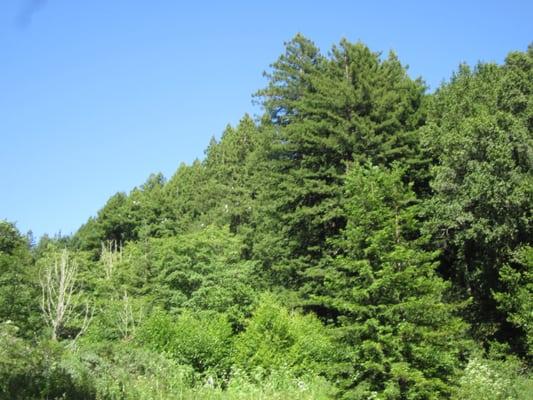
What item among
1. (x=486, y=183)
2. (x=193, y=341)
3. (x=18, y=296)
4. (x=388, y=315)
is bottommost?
(x=388, y=315)

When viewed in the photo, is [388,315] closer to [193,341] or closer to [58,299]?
[193,341]

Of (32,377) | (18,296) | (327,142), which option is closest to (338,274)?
(32,377)

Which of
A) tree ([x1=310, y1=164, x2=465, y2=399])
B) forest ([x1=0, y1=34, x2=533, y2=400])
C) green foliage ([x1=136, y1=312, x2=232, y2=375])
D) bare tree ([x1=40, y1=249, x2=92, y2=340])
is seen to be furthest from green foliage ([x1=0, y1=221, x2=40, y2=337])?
tree ([x1=310, y1=164, x2=465, y2=399])

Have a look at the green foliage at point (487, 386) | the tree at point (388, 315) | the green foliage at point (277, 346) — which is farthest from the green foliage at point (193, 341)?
the green foliage at point (487, 386)

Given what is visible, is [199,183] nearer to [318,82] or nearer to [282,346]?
[318,82]

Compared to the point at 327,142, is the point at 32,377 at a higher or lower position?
lower

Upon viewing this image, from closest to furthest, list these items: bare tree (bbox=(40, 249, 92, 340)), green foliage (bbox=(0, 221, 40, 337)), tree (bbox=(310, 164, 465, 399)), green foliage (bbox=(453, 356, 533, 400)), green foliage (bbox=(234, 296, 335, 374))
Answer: tree (bbox=(310, 164, 465, 399)) → green foliage (bbox=(453, 356, 533, 400)) → green foliage (bbox=(234, 296, 335, 374)) → bare tree (bbox=(40, 249, 92, 340)) → green foliage (bbox=(0, 221, 40, 337))

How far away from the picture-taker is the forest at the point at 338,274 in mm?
14375

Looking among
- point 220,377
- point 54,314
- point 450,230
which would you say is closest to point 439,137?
point 450,230

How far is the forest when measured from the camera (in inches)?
566

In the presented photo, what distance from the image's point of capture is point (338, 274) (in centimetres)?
1616

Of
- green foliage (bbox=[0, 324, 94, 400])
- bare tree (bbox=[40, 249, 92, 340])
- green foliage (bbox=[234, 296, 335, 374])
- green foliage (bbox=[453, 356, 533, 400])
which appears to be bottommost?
green foliage (bbox=[453, 356, 533, 400])

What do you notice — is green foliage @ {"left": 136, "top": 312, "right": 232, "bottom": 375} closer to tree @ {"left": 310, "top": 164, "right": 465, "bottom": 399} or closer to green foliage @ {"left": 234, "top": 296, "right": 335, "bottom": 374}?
green foliage @ {"left": 234, "top": 296, "right": 335, "bottom": 374}

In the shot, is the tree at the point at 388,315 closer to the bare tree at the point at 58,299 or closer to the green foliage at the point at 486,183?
the green foliage at the point at 486,183
